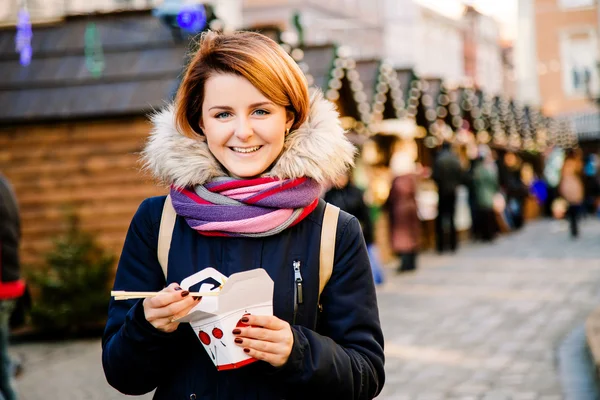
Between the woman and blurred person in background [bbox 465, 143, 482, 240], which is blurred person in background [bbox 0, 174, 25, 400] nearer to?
the woman

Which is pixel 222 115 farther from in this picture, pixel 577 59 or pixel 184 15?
pixel 577 59

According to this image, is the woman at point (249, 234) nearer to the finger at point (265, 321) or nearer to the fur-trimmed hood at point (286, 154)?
the fur-trimmed hood at point (286, 154)

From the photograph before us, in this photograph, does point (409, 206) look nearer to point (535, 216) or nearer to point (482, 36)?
point (535, 216)

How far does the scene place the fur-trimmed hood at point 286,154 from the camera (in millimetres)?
2369

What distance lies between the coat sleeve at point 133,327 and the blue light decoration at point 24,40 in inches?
337

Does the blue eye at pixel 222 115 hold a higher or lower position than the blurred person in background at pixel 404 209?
higher

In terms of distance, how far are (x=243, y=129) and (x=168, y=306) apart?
496 millimetres

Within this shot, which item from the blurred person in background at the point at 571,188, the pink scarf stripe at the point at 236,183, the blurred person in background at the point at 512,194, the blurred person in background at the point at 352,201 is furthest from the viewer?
the blurred person in background at the point at 512,194

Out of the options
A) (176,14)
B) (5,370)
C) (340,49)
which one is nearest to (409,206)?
(340,49)

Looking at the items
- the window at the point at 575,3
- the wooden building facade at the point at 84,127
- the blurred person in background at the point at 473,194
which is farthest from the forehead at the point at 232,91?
the window at the point at 575,3

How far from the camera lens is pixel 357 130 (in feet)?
49.5

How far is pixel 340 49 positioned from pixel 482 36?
60.8 m

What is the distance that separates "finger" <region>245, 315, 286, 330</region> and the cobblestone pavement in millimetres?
4499

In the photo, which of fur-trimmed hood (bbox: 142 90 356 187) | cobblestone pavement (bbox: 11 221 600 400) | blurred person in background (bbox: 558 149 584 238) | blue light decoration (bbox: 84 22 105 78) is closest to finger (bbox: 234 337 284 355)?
fur-trimmed hood (bbox: 142 90 356 187)
